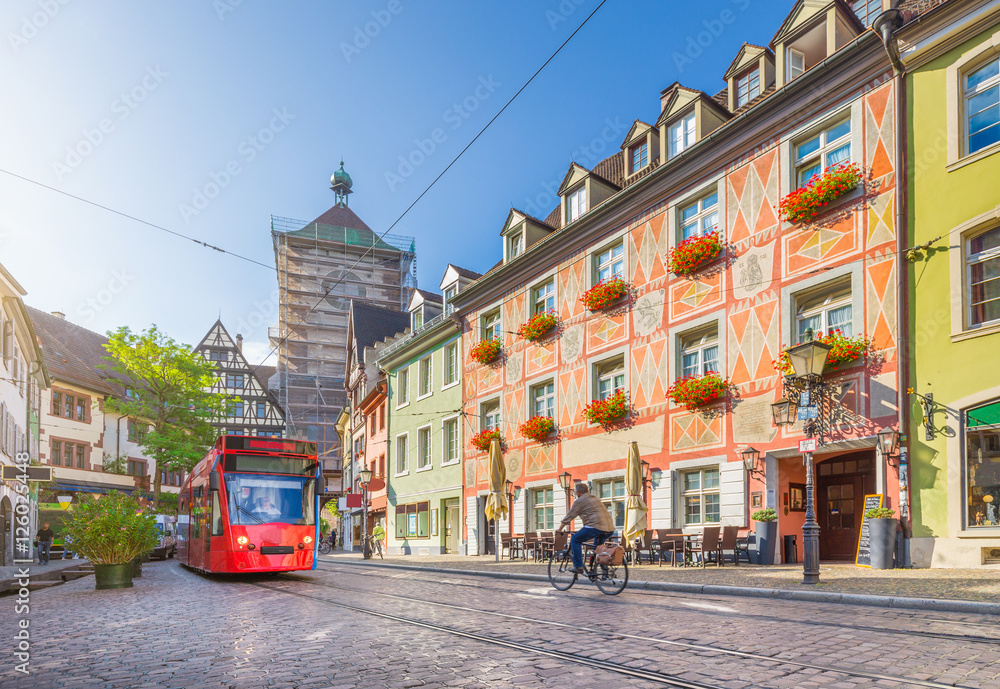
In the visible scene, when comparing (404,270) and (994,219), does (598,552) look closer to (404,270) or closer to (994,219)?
(994,219)

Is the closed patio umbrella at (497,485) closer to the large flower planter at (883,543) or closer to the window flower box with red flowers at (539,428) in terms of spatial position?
the window flower box with red flowers at (539,428)

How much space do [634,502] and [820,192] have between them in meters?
8.09

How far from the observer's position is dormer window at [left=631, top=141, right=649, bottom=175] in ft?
77.9

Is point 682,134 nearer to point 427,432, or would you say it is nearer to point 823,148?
point 823,148

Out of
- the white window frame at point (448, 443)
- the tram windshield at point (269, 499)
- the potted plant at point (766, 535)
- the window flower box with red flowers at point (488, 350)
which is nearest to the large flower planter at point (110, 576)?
the tram windshield at point (269, 499)

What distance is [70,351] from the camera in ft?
175

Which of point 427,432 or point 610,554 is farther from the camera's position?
point 427,432

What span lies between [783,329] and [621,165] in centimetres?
1115

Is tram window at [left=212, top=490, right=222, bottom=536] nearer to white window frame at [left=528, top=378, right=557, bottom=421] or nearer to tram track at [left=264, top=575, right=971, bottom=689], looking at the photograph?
tram track at [left=264, top=575, right=971, bottom=689]

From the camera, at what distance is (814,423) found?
16688 mm

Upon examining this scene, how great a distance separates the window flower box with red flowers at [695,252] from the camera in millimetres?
19812

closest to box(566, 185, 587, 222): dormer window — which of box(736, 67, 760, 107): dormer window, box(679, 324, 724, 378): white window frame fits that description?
box(736, 67, 760, 107): dormer window

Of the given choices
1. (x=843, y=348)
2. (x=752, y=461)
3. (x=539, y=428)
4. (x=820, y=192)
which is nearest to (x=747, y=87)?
(x=820, y=192)

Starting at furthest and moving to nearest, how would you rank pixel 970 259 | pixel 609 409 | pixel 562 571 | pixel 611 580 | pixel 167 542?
pixel 167 542, pixel 609 409, pixel 970 259, pixel 562 571, pixel 611 580
